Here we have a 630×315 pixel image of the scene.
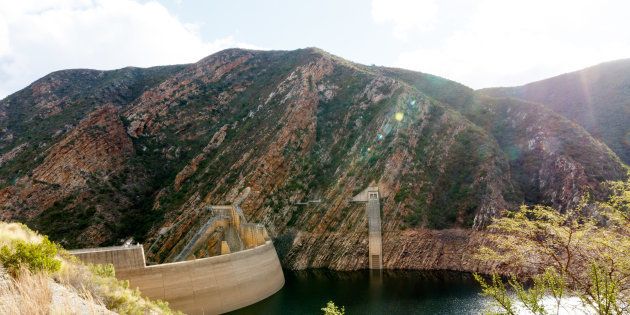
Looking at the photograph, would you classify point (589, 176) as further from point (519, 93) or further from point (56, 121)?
point (56, 121)

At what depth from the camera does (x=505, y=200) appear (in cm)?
5828

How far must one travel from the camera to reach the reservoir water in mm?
35812

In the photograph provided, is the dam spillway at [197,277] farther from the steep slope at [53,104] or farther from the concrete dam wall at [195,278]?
the steep slope at [53,104]

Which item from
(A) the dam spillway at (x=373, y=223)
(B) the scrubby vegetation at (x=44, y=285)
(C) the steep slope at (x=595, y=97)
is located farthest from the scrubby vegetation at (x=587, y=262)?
(C) the steep slope at (x=595, y=97)

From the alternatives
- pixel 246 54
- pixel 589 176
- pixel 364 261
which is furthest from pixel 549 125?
pixel 246 54

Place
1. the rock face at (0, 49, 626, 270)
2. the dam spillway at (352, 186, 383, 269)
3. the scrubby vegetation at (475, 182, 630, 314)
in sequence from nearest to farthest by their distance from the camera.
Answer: the scrubby vegetation at (475, 182, 630, 314), the dam spillway at (352, 186, 383, 269), the rock face at (0, 49, 626, 270)

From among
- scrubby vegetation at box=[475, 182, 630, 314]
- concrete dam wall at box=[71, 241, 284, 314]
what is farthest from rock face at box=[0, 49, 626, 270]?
scrubby vegetation at box=[475, 182, 630, 314]

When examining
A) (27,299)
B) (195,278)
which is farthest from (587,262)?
(195,278)

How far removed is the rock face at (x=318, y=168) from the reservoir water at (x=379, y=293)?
361 centimetres

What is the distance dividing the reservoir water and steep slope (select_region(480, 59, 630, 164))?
152ft

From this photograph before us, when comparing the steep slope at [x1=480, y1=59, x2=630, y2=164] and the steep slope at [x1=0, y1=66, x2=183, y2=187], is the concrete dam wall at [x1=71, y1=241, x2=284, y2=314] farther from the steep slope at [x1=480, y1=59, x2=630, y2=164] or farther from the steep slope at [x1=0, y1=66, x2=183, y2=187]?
the steep slope at [x1=480, y1=59, x2=630, y2=164]

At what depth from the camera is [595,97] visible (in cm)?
9200

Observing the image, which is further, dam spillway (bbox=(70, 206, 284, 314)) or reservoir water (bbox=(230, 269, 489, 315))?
reservoir water (bbox=(230, 269, 489, 315))

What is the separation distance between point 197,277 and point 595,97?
3695 inches
